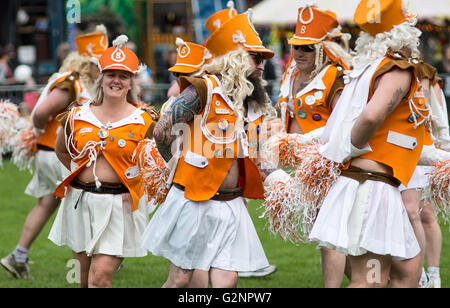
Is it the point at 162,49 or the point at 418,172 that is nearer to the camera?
the point at 418,172

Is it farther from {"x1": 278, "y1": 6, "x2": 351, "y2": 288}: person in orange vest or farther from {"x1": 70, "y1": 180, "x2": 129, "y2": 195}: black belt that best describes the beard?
{"x1": 70, "y1": 180, "x2": 129, "y2": 195}: black belt

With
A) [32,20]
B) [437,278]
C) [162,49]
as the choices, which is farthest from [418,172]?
[162,49]

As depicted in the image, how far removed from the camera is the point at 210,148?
4898 mm

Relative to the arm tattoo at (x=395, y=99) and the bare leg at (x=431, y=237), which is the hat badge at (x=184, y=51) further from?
the bare leg at (x=431, y=237)

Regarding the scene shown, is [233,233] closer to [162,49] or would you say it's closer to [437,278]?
[437,278]

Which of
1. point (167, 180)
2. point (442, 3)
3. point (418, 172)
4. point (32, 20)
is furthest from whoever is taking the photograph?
point (32, 20)

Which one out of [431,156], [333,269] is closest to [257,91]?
[431,156]

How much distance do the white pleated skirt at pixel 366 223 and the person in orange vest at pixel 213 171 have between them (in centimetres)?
61

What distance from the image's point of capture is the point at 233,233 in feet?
16.2

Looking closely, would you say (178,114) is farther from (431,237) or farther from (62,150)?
(431,237)

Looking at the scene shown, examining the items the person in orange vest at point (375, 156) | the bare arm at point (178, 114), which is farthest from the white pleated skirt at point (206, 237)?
the person in orange vest at point (375, 156)

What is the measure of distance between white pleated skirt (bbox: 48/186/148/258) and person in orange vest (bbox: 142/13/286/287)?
0.57 meters

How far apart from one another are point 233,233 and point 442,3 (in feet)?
39.9

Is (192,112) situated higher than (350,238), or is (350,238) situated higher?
(192,112)
